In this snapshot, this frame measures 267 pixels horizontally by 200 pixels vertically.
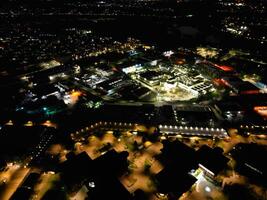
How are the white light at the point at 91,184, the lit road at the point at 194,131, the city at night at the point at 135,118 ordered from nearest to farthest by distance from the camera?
the white light at the point at 91,184
the city at night at the point at 135,118
the lit road at the point at 194,131

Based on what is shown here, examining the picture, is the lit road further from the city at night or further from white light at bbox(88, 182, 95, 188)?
white light at bbox(88, 182, 95, 188)

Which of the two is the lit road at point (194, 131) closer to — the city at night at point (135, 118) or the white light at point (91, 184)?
the city at night at point (135, 118)

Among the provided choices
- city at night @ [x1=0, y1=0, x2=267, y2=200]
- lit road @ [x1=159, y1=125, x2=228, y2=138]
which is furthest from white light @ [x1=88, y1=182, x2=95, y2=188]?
lit road @ [x1=159, y1=125, x2=228, y2=138]

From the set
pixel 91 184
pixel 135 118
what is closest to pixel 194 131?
pixel 135 118

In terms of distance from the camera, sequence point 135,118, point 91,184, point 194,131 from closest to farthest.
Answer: point 91,184, point 194,131, point 135,118

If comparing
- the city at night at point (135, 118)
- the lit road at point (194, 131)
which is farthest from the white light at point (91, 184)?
the lit road at point (194, 131)

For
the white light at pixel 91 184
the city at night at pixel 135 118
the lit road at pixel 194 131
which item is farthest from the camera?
the lit road at pixel 194 131

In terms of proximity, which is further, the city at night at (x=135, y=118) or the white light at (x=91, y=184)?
the city at night at (x=135, y=118)

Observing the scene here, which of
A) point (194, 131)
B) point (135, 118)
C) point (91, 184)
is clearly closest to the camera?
point (91, 184)

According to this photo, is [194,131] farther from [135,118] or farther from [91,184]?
[91,184]

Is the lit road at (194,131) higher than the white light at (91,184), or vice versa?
the lit road at (194,131)
